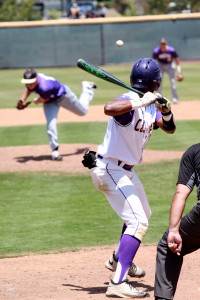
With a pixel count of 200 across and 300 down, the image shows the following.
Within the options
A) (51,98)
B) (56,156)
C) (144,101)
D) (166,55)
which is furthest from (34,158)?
(166,55)

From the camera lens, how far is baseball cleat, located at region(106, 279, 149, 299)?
21.8 ft

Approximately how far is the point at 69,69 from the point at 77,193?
22.0 meters

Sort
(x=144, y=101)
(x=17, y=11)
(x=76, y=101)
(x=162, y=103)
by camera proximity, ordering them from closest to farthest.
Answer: (x=144, y=101) → (x=162, y=103) → (x=76, y=101) → (x=17, y=11)

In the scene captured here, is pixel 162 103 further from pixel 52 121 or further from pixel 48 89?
pixel 52 121

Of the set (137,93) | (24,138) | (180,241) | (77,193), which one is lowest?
(24,138)

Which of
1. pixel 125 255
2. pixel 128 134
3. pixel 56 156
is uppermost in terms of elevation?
pixel 128 134

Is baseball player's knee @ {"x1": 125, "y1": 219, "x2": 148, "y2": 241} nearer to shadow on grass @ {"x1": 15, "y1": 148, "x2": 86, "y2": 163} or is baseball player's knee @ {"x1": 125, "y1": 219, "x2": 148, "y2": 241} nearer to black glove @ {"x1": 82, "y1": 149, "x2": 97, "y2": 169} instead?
black glove @ {"x1": 82, "y1": 149, "x2": 97, "y2": 169}

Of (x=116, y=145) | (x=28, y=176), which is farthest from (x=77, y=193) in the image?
(x=116, y=145)

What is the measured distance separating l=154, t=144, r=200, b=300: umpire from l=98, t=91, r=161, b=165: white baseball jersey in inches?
50.3

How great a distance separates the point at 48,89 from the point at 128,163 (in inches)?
262

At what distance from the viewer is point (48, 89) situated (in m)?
13.4

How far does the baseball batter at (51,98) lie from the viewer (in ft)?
43.8

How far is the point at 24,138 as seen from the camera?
662 inches

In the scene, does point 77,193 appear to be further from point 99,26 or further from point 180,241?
point 99,26
